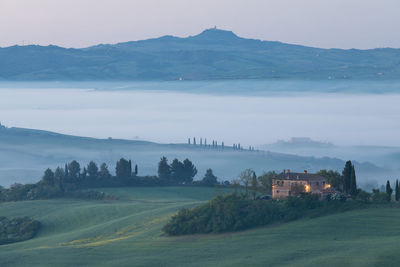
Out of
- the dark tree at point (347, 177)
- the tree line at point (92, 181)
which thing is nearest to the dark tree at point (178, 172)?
the tree line at point (92, 181)

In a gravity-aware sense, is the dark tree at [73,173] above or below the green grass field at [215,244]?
above

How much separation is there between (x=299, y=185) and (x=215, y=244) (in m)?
21.0

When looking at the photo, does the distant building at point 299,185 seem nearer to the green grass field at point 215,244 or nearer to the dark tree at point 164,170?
the green grass field at point 215,244

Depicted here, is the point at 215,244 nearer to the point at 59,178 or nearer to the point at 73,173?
the point at 59,178

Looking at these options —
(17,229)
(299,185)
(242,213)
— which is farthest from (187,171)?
(242,213)

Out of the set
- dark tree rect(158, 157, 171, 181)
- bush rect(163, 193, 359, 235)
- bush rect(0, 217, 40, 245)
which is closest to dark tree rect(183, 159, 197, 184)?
dark tree rect(158, 157, 171, 181)

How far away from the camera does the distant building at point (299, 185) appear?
103250 mm

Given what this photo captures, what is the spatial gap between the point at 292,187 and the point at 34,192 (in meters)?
61.1

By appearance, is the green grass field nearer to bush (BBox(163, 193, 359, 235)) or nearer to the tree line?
bush (BBox(163, 193, 359, 235))

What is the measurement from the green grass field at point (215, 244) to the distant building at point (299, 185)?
942cm

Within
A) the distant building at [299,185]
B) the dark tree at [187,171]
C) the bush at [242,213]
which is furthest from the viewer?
the dark tree at [187,171]

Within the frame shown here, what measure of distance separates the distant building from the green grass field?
942cm

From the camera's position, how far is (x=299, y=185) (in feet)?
339

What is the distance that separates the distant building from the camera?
103250 millimetres
